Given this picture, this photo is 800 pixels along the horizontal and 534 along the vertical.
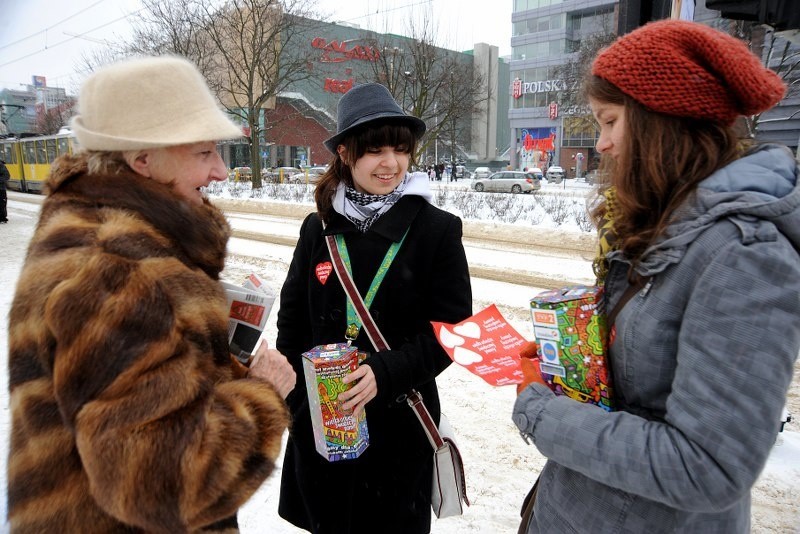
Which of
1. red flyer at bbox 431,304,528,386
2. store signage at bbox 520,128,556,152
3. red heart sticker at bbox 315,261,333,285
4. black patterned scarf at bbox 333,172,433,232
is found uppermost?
store signage at bbox 520,128,556,152

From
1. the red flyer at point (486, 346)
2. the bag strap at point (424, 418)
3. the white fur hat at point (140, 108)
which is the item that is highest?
the white fur hat at point (140, 108)

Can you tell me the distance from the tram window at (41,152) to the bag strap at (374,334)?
88.9ft

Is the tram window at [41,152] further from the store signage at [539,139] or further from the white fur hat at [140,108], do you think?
the store signage at [539,139]

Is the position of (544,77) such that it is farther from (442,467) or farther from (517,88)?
(442,467)

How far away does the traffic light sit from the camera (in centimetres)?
374

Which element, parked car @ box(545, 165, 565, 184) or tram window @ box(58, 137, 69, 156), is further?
parked car @ box(545, 165, 565, 184)

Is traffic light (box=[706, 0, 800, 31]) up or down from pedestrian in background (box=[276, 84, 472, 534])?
up

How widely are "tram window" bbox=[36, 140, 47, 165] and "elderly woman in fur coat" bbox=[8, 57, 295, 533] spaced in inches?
1077

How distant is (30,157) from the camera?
995 inches

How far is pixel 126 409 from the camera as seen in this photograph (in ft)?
3.71

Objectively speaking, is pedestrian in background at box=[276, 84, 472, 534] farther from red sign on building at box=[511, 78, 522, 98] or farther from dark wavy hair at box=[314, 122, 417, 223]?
red sign on building at box=[511, 78, 522, 98]

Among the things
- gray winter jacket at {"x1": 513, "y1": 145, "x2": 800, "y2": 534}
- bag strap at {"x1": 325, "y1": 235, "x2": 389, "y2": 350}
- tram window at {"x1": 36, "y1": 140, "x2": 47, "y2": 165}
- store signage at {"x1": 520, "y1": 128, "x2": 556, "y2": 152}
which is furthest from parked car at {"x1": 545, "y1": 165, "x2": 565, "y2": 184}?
gray winter jacket at {"x1": 513, "y1": 145, "x2": 800, "y2": 534}

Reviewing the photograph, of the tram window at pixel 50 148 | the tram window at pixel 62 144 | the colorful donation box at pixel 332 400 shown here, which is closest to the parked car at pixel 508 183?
the tram window at pixel 62 144

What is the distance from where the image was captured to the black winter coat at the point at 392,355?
6.95 feet
